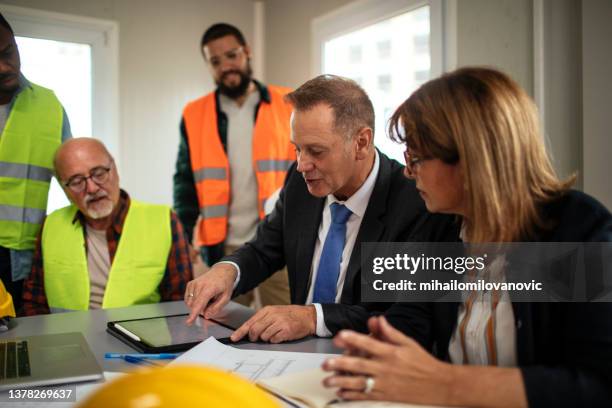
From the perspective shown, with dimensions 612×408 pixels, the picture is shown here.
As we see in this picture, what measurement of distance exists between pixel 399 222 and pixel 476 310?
18.3 inches

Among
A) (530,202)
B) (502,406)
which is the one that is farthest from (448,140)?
(502,406)

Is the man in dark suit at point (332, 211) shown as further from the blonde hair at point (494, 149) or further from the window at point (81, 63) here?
the window at point (81, 63)

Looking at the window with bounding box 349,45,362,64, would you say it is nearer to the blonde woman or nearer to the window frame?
the window frame

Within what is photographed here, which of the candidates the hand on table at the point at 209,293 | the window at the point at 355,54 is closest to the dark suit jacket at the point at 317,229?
the hand on table at the point at 209,293

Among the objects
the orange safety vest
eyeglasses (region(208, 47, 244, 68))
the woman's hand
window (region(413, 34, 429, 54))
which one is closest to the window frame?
the orange safety vest

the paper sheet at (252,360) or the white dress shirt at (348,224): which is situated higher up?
the white dress shirt at (348,224)

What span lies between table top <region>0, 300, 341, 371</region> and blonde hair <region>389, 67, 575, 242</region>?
1.63 feet

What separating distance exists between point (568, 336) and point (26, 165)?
87.7 inches

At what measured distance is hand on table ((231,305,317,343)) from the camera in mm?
1363

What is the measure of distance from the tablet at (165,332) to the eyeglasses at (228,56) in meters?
1.98

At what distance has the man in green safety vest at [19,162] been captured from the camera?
2.34m

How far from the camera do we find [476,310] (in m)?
1.16

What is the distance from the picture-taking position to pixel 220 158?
321 centimetres

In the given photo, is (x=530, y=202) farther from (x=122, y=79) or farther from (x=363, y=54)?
(x=122, y=79)
